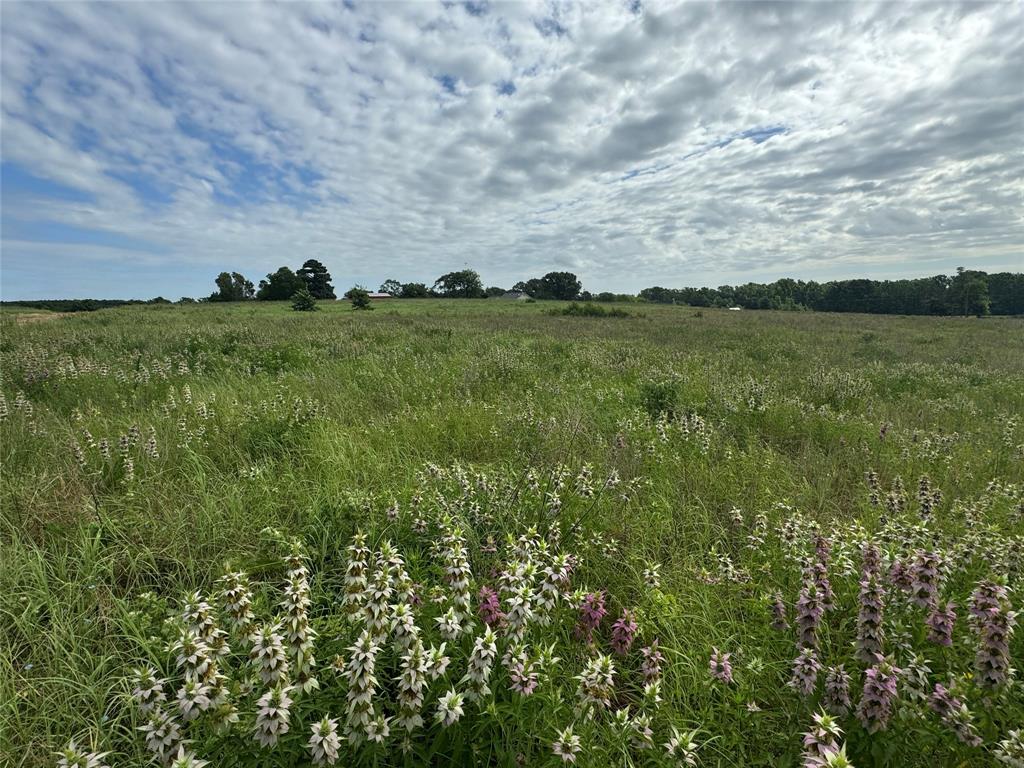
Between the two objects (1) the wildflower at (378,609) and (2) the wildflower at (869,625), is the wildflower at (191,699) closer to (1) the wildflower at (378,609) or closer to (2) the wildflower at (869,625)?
(1) the wildflower at (378,609)

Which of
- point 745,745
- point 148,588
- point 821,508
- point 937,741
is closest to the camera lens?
point 937,741

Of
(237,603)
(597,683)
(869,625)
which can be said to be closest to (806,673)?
(869,625)

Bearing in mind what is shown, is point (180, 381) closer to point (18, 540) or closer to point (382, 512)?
point (18, 540)

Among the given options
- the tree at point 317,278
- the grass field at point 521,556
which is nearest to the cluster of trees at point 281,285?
the tree at point 317,278

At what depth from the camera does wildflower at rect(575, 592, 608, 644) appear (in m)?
2.50

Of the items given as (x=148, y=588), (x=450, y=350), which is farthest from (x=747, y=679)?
(x=450, y=350)

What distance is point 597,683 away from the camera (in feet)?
6.37

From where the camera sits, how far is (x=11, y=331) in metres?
16.0

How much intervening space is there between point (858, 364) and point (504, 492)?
Result: 1455cm

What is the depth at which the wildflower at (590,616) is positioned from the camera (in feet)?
8.19

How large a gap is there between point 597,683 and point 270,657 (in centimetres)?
137

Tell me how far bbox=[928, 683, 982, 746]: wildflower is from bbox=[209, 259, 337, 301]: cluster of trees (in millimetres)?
83871

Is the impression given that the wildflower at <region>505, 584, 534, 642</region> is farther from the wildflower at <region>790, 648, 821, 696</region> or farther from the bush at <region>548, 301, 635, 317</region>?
the bush at <region>548, 301, 635, 317</region>

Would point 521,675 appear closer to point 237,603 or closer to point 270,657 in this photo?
point 270,657
